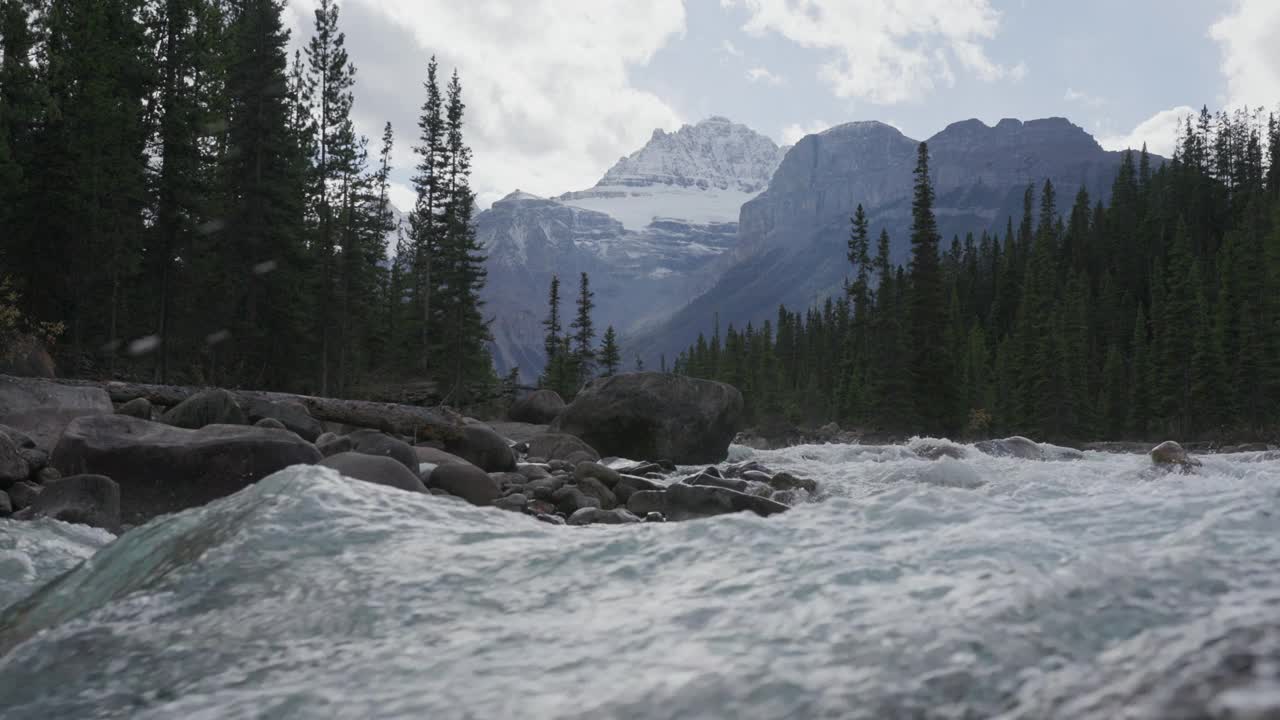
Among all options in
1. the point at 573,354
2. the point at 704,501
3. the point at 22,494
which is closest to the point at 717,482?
the point at 704,501

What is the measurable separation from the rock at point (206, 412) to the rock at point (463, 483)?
11.8 feet

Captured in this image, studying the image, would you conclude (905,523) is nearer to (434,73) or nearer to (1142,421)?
(434,73)

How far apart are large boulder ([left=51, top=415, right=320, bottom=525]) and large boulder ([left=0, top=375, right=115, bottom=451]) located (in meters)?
2.21

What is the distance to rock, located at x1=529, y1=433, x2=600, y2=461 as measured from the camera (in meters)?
14.0

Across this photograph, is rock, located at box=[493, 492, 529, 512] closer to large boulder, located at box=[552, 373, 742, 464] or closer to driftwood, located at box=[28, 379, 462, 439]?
driftwood, located at box=[28, 379, 462, 439]

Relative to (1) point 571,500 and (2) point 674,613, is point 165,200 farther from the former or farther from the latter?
(2) point 674,613

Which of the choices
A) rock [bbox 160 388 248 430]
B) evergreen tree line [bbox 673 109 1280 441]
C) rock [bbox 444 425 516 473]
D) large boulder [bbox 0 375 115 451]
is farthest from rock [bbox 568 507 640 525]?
evergreen tree line [bbox 673 109 1280 441]

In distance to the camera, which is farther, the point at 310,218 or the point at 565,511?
the point at 310,218

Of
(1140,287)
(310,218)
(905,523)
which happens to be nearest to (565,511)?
(905,523)

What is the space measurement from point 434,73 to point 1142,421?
44754 millimetres

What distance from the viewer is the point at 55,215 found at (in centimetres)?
2203

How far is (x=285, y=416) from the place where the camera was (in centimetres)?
1087

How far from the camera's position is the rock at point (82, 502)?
604cm

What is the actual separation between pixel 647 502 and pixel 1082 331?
57522 mm
